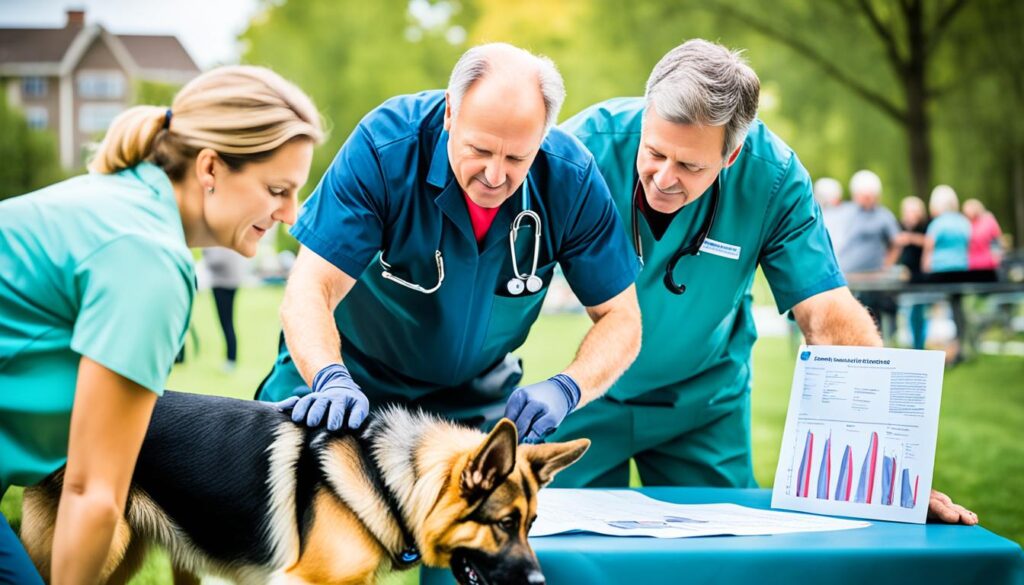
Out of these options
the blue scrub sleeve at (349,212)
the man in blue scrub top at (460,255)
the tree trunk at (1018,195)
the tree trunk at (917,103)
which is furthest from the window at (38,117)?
the tree trunk at (1018,195)

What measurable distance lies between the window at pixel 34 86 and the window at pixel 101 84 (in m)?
0.60

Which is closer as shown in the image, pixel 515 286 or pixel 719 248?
pixel 515 286

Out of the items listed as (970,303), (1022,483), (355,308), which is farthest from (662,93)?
(970,303)

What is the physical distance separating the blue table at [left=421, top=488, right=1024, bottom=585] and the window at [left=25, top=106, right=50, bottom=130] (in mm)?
15184

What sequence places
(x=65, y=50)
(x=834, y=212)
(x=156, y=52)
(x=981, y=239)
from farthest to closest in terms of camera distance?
(x=65, y=50) < (x=156, y=52) < (x=981, y=239) < (x=834, y=212)

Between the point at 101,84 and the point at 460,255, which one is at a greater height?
the point at 101,84

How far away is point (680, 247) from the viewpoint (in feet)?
9.46

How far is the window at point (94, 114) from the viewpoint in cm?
1462

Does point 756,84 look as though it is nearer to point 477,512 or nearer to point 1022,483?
point 477,512

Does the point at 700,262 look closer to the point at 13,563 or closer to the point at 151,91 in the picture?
the point at 13,563

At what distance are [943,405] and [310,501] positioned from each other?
7.09m

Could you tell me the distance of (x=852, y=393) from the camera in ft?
7.73

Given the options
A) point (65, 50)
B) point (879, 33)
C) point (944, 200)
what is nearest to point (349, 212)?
point (944, 200)

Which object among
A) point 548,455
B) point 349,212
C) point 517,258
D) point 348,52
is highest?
point 348,52
